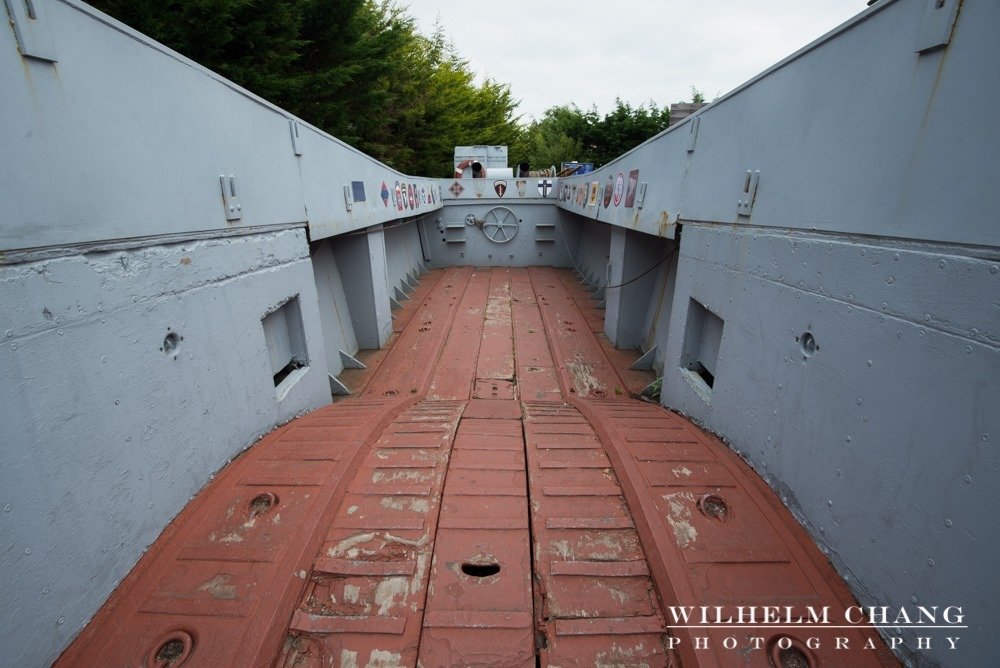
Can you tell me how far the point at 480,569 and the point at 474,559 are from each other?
0.14ft

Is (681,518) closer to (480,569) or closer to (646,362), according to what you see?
(480,569)

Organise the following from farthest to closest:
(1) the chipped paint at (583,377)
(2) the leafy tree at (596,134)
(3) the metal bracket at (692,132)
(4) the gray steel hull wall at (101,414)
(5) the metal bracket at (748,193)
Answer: (2) the leafy tree at (596,134) → (1) the chipped paint at (583,377) → (3) the metal bracket at (692,132) → (5) the metal bracket at (748,193) → (4) the gray steel hull wall at (101,414)

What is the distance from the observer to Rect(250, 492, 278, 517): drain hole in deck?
1.87m

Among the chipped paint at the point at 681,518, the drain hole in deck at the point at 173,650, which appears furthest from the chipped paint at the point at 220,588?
the chipped paint at the point at 681,518

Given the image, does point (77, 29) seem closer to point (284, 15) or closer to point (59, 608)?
point (59, 608)

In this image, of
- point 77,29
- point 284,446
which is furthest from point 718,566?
point 77,29

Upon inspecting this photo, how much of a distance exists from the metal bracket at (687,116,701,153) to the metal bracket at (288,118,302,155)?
2823mm

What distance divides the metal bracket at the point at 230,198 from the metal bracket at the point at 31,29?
0.93 meters

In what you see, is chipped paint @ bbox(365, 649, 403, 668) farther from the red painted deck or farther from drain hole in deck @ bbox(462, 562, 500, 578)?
drain hole in deck @ bbox(462, 562, 500, 578)

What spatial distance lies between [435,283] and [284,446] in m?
7.49

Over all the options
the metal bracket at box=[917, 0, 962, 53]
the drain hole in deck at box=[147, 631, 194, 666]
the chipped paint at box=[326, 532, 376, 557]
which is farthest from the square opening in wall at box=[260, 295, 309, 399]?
the metal bracket at box=[917, 0, 962, 53]

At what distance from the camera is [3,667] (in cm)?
115

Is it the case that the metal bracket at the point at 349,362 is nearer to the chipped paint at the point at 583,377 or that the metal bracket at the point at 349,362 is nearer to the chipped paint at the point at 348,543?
the chipped paint at the point at 583,377

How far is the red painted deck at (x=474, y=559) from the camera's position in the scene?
1390 millimetres
